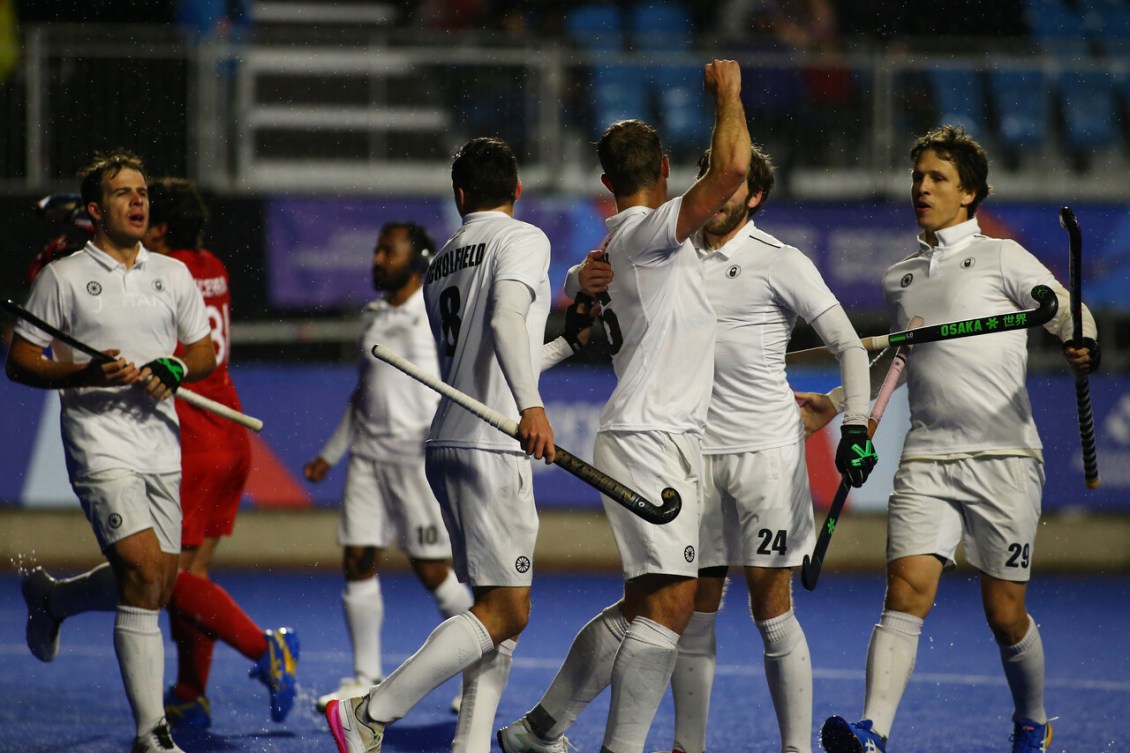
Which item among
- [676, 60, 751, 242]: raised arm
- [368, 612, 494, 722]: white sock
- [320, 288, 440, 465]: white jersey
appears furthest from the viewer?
[320, 288, 440, 465]: white jersey

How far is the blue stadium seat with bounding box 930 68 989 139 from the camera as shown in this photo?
1180 cm

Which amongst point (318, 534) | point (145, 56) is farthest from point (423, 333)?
point (145, 56)

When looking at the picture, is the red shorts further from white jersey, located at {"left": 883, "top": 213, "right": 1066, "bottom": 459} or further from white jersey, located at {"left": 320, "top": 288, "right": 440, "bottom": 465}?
white jersey, located at {"left": 883, "top": 213, "right": 1066, "bottom": 459}

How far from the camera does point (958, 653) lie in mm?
8195

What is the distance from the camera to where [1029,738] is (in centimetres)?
520

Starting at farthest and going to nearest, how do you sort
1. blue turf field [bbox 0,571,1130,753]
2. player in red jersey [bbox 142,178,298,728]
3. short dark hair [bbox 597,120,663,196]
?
player in red jersey [bbox 142,178,298,728] → blue turf field [bbox 0,571,1130,753] → short dark hair [bbox 597,120,663,196]

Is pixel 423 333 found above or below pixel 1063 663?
above

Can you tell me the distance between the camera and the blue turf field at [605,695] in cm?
587

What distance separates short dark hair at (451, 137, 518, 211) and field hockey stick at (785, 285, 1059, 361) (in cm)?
130

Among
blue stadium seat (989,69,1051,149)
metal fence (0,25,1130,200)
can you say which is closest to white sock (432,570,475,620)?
metal fence (0,25,1130,200)

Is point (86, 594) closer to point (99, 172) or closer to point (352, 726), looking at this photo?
point (99, 172)

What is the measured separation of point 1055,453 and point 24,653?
7135mm

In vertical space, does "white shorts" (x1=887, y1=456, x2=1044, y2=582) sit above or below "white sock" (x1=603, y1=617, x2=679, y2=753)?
above

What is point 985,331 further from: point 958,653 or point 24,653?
point 24,653
